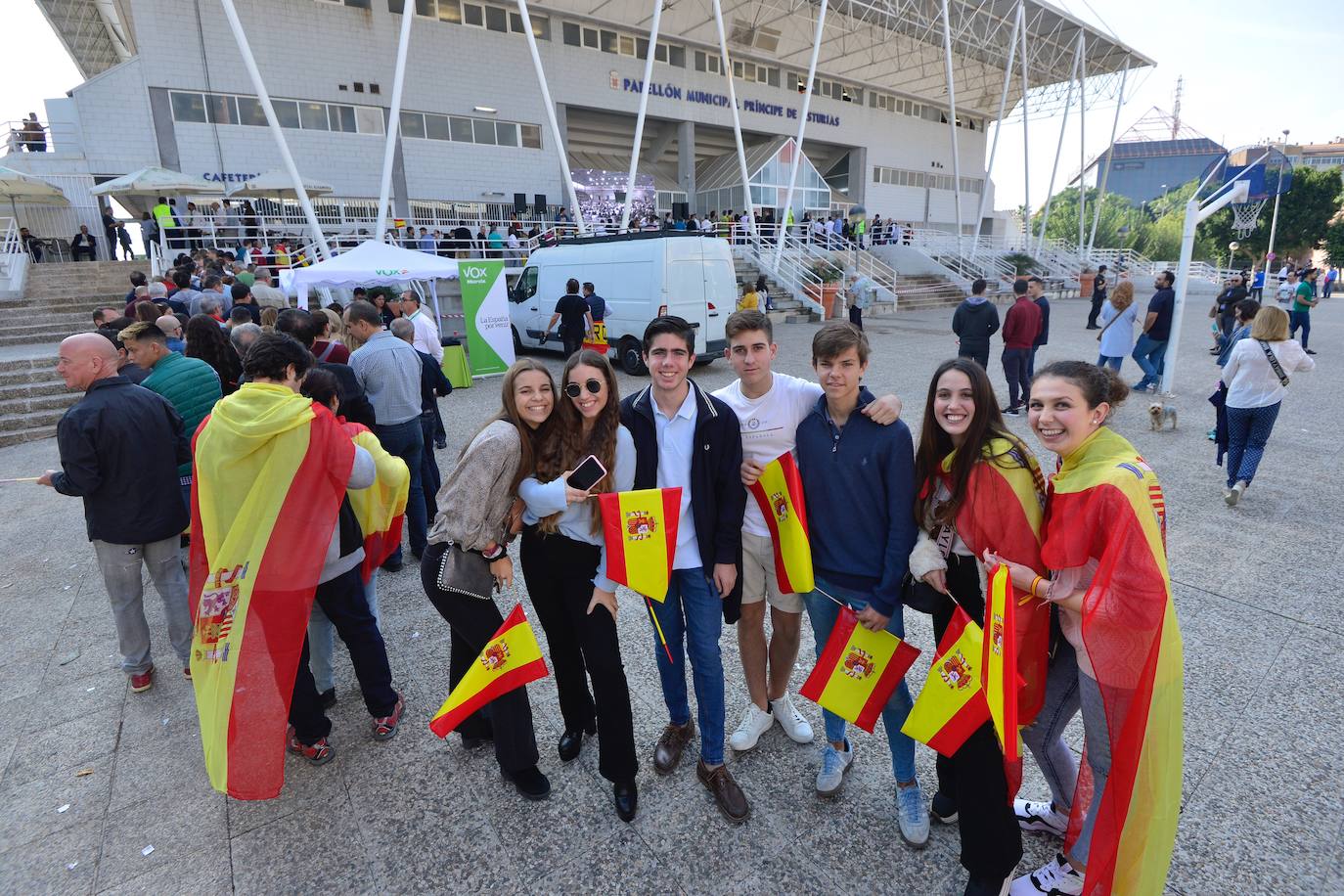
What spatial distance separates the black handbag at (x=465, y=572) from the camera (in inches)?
95.6

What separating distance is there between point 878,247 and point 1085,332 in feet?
50.5

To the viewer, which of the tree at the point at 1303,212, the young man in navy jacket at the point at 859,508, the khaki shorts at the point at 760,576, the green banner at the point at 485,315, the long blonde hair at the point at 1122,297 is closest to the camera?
the young man in navy jacket at the point at 859,508

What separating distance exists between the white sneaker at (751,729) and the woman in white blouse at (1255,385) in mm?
4985

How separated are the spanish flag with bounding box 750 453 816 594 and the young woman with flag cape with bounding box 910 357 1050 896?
1.32 feet

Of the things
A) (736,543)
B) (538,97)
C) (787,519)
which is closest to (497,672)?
(736,543)

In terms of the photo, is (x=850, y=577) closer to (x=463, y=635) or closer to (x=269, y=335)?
(x=463, y=635)

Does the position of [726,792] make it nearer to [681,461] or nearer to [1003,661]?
[1003,661]

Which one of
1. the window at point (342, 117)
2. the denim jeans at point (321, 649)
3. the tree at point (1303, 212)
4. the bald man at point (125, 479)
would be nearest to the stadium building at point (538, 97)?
the window at point (342, 117)

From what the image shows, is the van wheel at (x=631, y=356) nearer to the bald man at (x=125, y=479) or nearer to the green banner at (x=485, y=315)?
the green banner at (x=485, y=315)

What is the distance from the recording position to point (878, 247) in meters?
A: 31.0

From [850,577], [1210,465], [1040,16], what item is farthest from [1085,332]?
[1040,16]

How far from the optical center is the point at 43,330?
1273 centimetres

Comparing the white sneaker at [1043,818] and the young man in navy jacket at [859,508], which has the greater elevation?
the young man in navy jacket at [859,508]

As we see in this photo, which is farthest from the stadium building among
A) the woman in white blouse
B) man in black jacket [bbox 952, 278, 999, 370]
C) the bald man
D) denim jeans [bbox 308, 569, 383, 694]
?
the woman in white blouse
